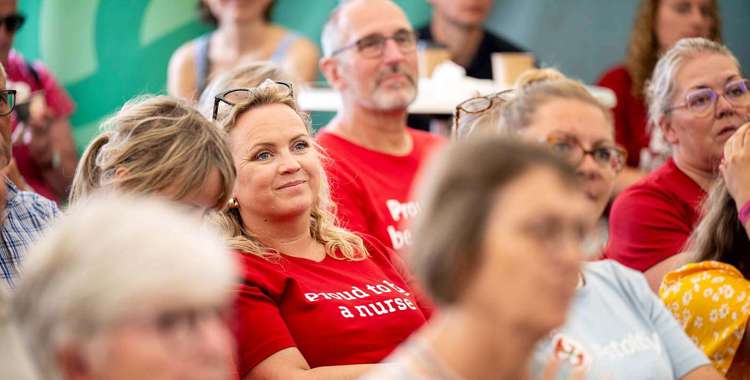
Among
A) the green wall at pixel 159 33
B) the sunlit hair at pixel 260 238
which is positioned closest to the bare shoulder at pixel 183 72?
the green wall at pixel 159 33

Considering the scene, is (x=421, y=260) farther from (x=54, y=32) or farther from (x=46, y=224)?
(x=54, y=32)

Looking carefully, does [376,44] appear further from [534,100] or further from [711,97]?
[534,100]

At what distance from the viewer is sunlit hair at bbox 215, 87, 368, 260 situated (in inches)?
87.7

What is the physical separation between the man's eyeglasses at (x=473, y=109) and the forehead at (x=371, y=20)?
97 cm

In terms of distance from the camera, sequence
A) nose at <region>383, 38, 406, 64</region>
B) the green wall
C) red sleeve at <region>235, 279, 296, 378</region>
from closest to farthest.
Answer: red sleeve at <region>235, 279, 296, 378</region>, nose at <region>383, 38, 406, 64</region>, the green wall

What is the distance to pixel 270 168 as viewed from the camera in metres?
2.27

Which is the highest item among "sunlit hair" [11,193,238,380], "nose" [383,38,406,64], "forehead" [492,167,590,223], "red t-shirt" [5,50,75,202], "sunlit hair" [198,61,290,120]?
"forehead" [492,167,590,223]

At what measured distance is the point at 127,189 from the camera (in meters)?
1.92

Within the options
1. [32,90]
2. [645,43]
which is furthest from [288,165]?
[645,43]

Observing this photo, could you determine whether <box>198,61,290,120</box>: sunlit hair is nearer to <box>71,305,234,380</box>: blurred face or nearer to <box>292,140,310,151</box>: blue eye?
<box>292,140,310,151</box>: blue eye

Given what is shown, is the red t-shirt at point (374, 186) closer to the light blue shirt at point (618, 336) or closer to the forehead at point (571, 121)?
the forehead at point (571, 121)

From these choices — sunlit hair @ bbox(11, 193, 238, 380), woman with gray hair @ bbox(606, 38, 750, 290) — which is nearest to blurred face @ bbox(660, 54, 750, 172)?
woman with gray hair @ bbox(606, 38, 750, 290)

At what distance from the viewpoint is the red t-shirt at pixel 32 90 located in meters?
3.67

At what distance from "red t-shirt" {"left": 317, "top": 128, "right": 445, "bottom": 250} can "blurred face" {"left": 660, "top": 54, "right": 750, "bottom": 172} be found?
748mm
